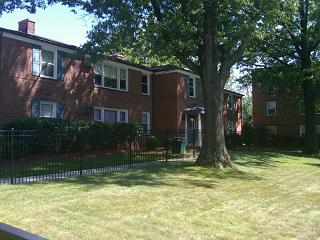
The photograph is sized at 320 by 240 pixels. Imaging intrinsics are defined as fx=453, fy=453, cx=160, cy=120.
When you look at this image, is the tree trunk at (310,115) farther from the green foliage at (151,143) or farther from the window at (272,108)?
the window at (272,108)

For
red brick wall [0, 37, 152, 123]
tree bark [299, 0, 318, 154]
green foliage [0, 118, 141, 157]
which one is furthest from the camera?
tree bark [299, 0, 318, 154]

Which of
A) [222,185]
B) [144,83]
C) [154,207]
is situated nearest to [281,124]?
[144,83]

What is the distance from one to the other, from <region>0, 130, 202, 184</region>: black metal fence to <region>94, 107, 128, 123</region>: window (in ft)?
16.5

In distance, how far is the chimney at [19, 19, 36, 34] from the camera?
84.0 feet

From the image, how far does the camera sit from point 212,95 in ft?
58.7

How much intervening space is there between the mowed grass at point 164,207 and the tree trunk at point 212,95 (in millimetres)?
2605

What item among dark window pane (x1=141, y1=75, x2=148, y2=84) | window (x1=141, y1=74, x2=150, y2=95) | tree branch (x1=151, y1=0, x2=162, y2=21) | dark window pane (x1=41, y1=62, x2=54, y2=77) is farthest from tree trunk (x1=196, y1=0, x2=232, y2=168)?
dark window pane (x1=141, y1=75, x2=148, y2=84)

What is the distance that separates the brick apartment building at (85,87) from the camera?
2212cm

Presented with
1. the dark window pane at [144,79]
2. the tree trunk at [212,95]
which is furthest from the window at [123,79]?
the tree trunk at [212,95]

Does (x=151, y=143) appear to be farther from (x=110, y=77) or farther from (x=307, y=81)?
(x=307, y=81)

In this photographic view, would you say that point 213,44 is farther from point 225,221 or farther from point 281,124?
point 281,124

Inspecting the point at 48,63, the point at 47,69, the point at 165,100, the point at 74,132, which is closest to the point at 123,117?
the point at 165,100

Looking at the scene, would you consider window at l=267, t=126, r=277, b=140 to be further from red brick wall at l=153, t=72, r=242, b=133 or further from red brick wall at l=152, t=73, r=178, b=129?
red brick wall at l=152, t=73, r=178, b=129

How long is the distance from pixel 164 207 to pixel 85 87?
18.0 m
